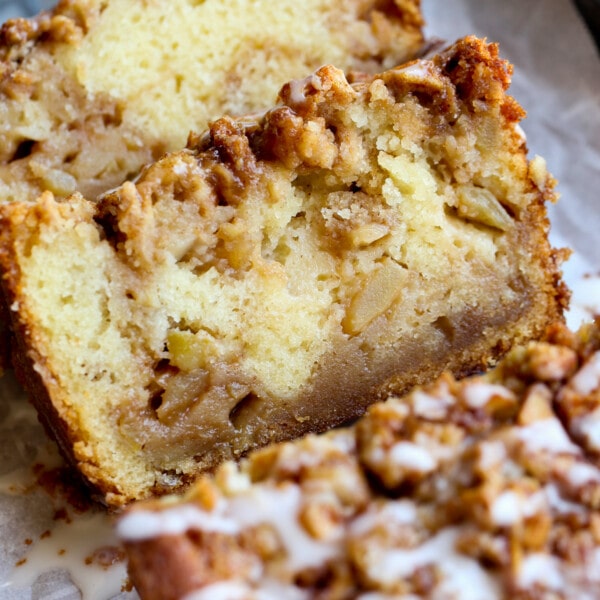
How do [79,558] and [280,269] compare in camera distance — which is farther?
[79,558]

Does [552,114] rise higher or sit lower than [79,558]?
higher

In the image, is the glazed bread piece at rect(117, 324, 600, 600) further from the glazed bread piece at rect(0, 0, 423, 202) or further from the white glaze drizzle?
the glazed bread piece at rect(0, 0, 423, 202)

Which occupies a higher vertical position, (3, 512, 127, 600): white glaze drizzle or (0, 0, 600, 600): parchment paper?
(0, 0, 600, 600): parchment paper

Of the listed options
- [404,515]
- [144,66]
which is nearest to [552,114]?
[144,66]

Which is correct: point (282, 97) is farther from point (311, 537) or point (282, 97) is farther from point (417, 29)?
point (311, 537)

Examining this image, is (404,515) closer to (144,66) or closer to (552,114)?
(144,66)

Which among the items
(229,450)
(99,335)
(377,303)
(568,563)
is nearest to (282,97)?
(377,303)

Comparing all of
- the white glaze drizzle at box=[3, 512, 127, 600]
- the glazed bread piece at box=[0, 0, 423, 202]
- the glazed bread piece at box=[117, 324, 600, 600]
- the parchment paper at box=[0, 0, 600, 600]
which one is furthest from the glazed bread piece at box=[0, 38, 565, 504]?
the glazed bread piece at box=[117, 324, 600, 600]
